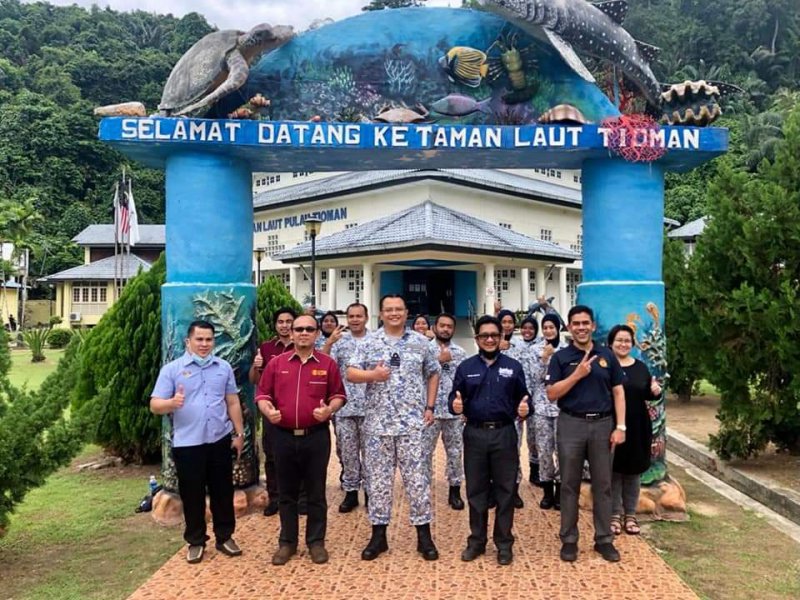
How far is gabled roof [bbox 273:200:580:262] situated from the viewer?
60.4ft

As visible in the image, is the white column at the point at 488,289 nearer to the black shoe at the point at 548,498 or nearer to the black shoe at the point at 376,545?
the black shoe at the point at 548,498

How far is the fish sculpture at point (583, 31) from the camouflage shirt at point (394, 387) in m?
2.90

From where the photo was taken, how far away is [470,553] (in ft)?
14.1

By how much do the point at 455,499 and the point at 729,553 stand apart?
2095mm

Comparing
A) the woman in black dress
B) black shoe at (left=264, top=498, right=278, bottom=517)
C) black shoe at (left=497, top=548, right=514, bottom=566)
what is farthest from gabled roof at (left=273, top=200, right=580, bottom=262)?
black shoe at (left=497, top=548, right=514, bottom=566)

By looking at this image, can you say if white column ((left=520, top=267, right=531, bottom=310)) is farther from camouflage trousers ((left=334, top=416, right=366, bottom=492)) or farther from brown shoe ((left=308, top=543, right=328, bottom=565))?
brown shoe ((left=308, top=543, right=328, bottom=565))

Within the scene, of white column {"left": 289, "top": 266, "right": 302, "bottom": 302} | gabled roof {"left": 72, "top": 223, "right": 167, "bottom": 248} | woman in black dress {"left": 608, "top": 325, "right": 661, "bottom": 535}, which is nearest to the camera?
woman in black dress {"left": 608, "top": 325, "right": 661, "bottom": 535}

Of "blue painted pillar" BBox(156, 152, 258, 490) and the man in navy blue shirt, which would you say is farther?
"blue painted pillar" BBox(156, 152, 258, 490)

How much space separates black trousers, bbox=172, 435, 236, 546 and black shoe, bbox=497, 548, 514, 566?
1.84 metres

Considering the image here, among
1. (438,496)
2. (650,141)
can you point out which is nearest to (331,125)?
(650,141)

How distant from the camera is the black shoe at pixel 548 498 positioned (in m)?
5.50

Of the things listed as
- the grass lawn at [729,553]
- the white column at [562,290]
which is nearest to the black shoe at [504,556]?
the grass lawn at [729,553]

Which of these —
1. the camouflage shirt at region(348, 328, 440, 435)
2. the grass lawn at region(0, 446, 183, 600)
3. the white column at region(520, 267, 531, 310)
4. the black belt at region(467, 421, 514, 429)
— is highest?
the white column at region(520, 267, 531, 310)

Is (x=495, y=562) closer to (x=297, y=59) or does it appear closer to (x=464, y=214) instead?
(x=297, y=59)
